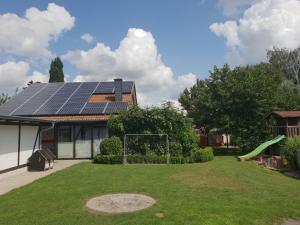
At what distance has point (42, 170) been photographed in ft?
50.7

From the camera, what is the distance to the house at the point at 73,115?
20.7 meters

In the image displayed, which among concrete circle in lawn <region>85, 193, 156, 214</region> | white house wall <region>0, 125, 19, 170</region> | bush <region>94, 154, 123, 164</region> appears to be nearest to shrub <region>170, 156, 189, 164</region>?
bush <region>94, 154, 123, 164</region>

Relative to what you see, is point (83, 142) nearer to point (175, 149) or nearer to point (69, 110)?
point (69, 110)

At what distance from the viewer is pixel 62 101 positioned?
76.2ft

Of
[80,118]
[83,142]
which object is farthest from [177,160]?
[80,118]

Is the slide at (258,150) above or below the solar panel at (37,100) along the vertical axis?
below

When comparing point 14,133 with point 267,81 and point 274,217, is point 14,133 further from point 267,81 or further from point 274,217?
point 267,81

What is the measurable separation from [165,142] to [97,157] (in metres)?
4.52

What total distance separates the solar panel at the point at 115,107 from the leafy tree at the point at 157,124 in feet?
4.23

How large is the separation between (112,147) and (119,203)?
10.4 meters

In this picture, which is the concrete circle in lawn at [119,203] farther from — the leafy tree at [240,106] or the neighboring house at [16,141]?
the leafy tree at [240,106]

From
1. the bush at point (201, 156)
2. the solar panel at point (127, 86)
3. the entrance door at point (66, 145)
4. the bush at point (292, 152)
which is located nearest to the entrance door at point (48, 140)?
the entrance door at point (66, 145)

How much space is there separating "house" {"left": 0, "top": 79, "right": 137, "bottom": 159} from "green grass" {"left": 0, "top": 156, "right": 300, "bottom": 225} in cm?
693

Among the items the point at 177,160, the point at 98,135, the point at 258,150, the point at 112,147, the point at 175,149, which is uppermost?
the point at 98,135
